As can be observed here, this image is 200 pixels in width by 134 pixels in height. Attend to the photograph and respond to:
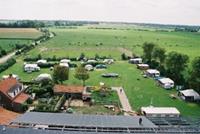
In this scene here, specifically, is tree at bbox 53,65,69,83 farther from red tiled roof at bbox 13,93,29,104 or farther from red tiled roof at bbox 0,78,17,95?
red tiled roof at bbox 0,78,17,95

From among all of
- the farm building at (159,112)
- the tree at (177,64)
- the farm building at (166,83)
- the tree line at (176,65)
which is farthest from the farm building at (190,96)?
the farm building at (159,112)

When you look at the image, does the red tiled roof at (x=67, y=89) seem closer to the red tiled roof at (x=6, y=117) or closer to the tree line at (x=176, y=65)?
the red tiled roof at (x=6, y=117)

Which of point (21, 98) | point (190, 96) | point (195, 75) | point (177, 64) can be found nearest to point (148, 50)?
point (177, 64)

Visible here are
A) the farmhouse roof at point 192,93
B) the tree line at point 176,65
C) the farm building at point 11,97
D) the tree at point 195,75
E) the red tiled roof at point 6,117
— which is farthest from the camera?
the farmhouse roof at point 192,93

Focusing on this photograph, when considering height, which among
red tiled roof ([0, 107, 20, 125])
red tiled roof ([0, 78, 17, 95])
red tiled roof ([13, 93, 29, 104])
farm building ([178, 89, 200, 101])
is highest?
red tiled roof ([0, 78, 17, 95])

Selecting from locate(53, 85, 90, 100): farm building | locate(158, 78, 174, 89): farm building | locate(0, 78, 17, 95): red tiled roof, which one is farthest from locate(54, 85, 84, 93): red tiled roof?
locate(158, 78, 174, 89): farm building

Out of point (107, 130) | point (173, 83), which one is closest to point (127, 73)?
point (173, 83)
